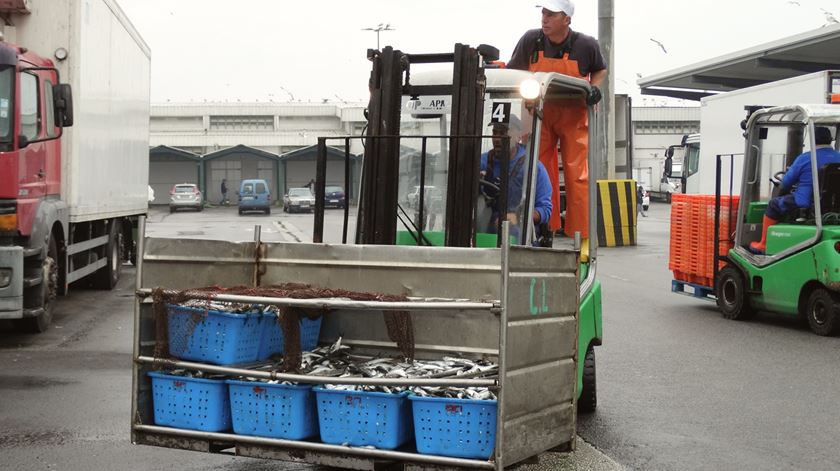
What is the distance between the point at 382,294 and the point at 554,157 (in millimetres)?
2783

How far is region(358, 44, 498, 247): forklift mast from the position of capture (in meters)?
7.05

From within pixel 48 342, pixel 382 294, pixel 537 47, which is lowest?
pixel 48 342

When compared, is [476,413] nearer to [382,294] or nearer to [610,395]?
[382,294]

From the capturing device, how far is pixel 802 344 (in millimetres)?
12617

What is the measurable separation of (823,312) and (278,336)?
28.9 feet

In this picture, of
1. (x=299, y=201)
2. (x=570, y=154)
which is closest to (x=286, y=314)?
(x=570, y=154)

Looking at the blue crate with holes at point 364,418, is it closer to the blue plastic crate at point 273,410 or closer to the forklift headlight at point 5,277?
the blue plastic crate at point 273,410

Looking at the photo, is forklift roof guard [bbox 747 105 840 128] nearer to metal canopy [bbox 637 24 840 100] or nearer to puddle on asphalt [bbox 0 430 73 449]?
puddle on asphalt [bbox 0 430 73 449]

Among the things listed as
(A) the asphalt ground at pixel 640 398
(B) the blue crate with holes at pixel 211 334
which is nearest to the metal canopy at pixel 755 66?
(A) the asphalt ground at pixel 640 398

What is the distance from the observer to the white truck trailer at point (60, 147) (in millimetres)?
12023

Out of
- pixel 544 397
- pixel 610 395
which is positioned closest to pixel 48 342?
pixel 610 395

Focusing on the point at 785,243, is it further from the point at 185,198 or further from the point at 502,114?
the point at 185,198

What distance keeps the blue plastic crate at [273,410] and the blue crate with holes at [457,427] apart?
58cm

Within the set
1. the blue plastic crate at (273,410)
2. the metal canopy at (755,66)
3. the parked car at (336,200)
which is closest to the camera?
the blue plastic crate at (273,410)
